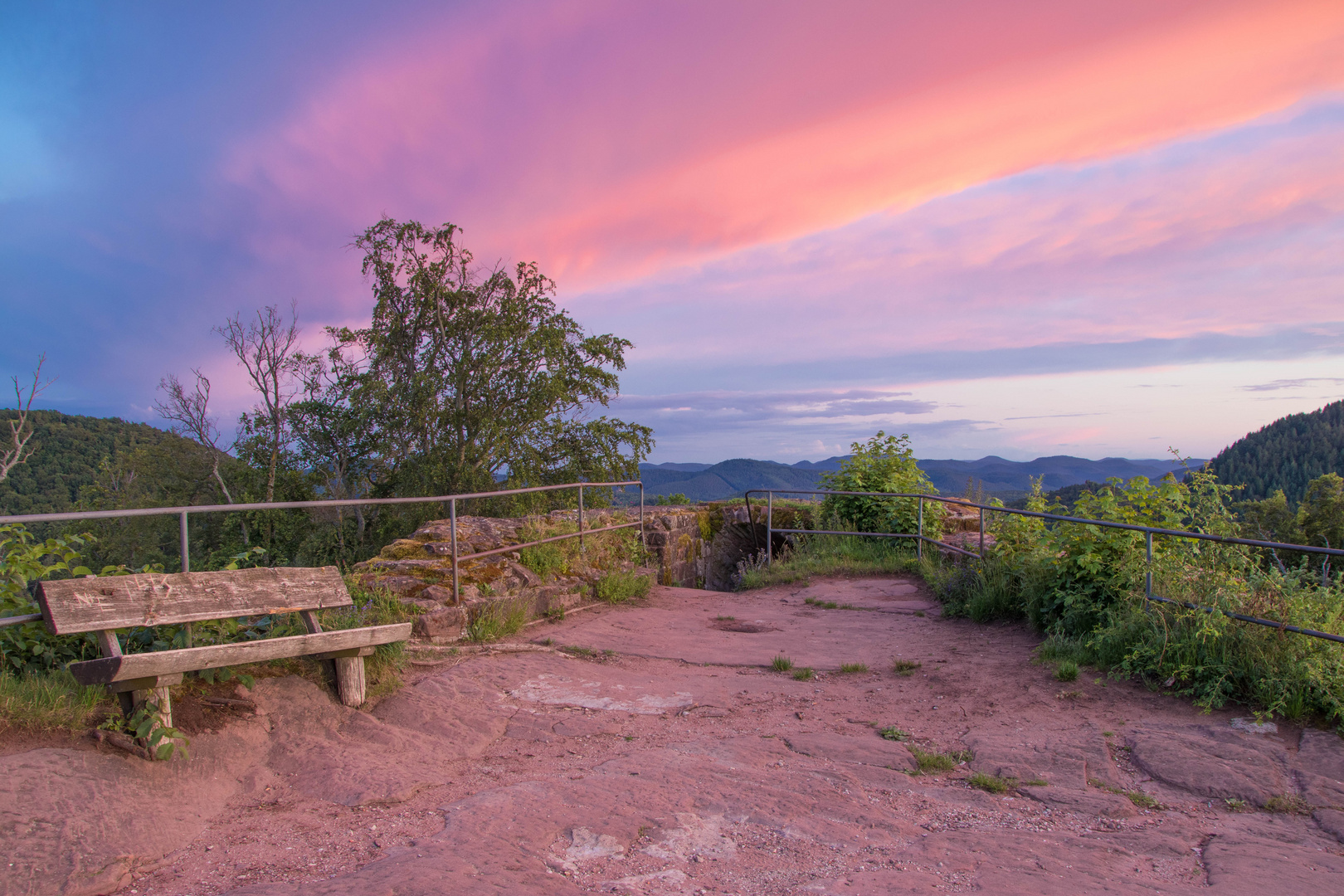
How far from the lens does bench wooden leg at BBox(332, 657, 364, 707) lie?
14.5 ft

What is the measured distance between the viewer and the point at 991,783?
3.59 m

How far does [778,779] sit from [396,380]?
70.7ft

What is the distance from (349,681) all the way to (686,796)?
2327mm

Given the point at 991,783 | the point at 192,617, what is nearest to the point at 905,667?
the point at 991,783

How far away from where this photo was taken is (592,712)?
472cm

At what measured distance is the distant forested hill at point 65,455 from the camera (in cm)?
3794

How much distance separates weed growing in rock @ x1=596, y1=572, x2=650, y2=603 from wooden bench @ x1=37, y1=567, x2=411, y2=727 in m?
3.68

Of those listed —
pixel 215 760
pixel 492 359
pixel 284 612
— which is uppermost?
pixel 492 359

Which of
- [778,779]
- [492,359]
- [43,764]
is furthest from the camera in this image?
[492,359]

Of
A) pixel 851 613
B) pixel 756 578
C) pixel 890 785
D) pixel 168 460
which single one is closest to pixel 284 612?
pixel 890 785

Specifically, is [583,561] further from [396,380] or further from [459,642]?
[396,380]

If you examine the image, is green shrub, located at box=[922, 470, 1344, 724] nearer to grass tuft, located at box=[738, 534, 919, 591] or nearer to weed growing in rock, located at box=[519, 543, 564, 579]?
grass tuft, located at box=[738, 534, 919, 591]

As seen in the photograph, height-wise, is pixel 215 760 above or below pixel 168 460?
below

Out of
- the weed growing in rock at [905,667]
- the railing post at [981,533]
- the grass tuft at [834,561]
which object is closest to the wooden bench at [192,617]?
the weed growing in rock at [905,667]
